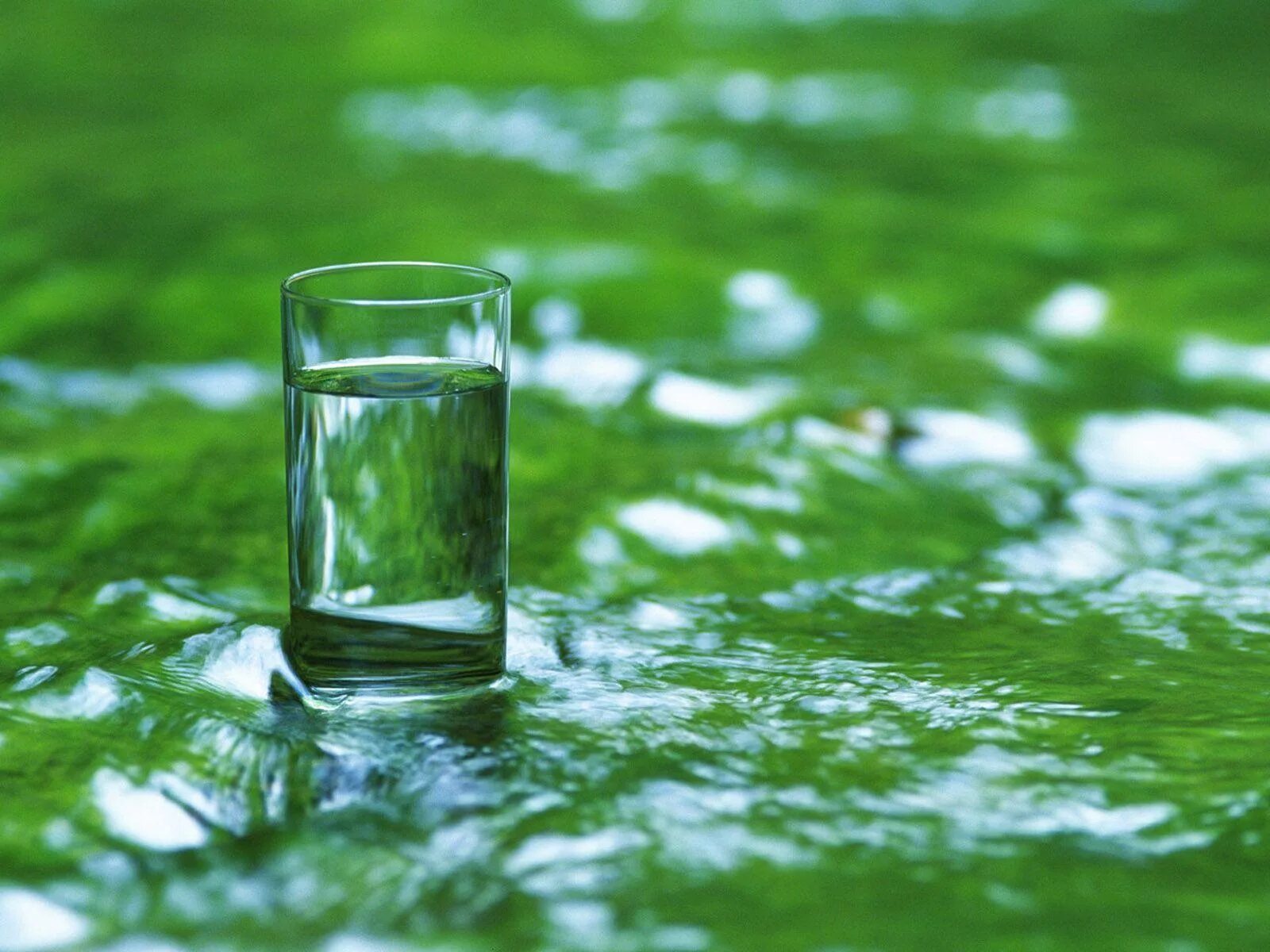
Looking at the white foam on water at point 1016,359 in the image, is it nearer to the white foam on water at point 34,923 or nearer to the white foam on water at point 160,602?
the white foam on water at point 160,602

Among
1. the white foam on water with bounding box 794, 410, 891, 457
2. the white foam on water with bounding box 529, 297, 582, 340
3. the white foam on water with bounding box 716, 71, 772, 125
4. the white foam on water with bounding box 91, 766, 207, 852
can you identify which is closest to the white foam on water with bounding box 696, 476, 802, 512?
the white foam on water with bounding box 794, 410, 891, 457

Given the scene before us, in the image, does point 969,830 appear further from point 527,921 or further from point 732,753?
point 527,921

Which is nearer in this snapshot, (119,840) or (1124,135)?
(119,840)

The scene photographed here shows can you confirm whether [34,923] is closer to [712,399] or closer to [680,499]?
[680,499]

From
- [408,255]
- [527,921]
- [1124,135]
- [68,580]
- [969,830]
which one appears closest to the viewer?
[527,921]

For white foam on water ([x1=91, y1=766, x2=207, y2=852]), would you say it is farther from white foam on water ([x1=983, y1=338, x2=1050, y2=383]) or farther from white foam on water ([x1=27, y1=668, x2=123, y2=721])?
white foam on water ([x1=983, y1=338, x2=1050, y2=383])

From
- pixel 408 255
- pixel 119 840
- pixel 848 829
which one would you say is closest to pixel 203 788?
pixel 119 840

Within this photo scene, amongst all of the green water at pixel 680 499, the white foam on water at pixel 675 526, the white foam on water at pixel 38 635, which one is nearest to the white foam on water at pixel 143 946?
the green water at pixel 680 499
